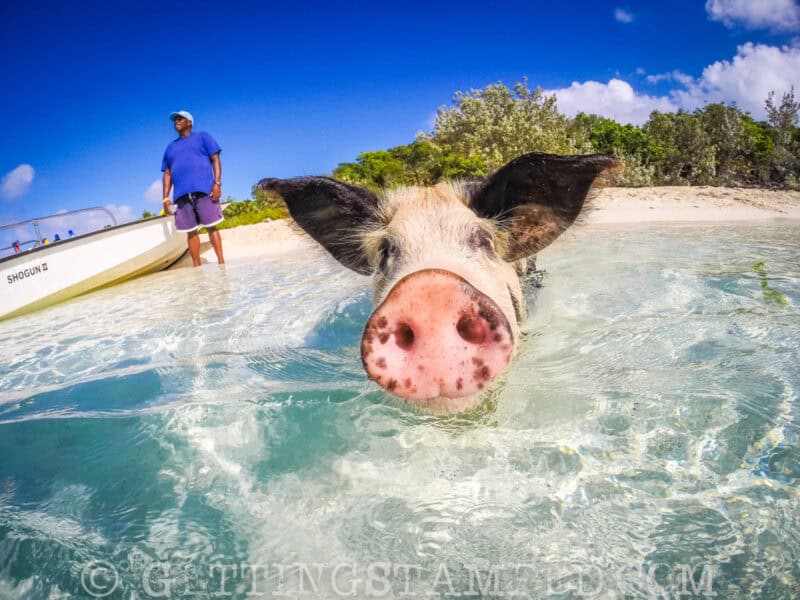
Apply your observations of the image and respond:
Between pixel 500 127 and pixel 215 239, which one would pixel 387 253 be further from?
pixel 500 127

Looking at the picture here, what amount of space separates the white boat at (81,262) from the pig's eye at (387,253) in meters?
7.22

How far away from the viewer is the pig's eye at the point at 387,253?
301 centimetres

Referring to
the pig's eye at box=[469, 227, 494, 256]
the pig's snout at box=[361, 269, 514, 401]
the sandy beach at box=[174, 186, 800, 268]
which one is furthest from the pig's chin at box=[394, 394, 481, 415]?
the sandy beach at box=[174, 186, 800, 268]

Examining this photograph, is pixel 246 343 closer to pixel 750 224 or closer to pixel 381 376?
pixel 381 376

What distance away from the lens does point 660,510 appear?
173cm

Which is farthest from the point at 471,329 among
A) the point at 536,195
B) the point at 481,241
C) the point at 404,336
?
the point at 536,195

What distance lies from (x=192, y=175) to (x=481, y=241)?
716cm

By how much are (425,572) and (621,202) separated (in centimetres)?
1441

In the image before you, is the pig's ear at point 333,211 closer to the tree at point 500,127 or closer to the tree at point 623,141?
the tree at point 500,127

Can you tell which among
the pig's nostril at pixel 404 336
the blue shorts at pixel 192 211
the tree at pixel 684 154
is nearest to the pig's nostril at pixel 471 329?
the pig's nostril at pixel 404 336

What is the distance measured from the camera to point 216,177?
8.93m

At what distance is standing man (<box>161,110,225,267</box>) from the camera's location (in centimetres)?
849

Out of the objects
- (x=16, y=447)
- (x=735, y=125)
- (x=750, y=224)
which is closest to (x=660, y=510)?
(x=16, y=447)

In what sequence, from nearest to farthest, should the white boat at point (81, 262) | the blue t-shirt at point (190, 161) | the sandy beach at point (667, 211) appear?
the white boat at point (81, 262) < the blue t-shirt at point (190, 161) < the sandy beach at point (667, 211)
